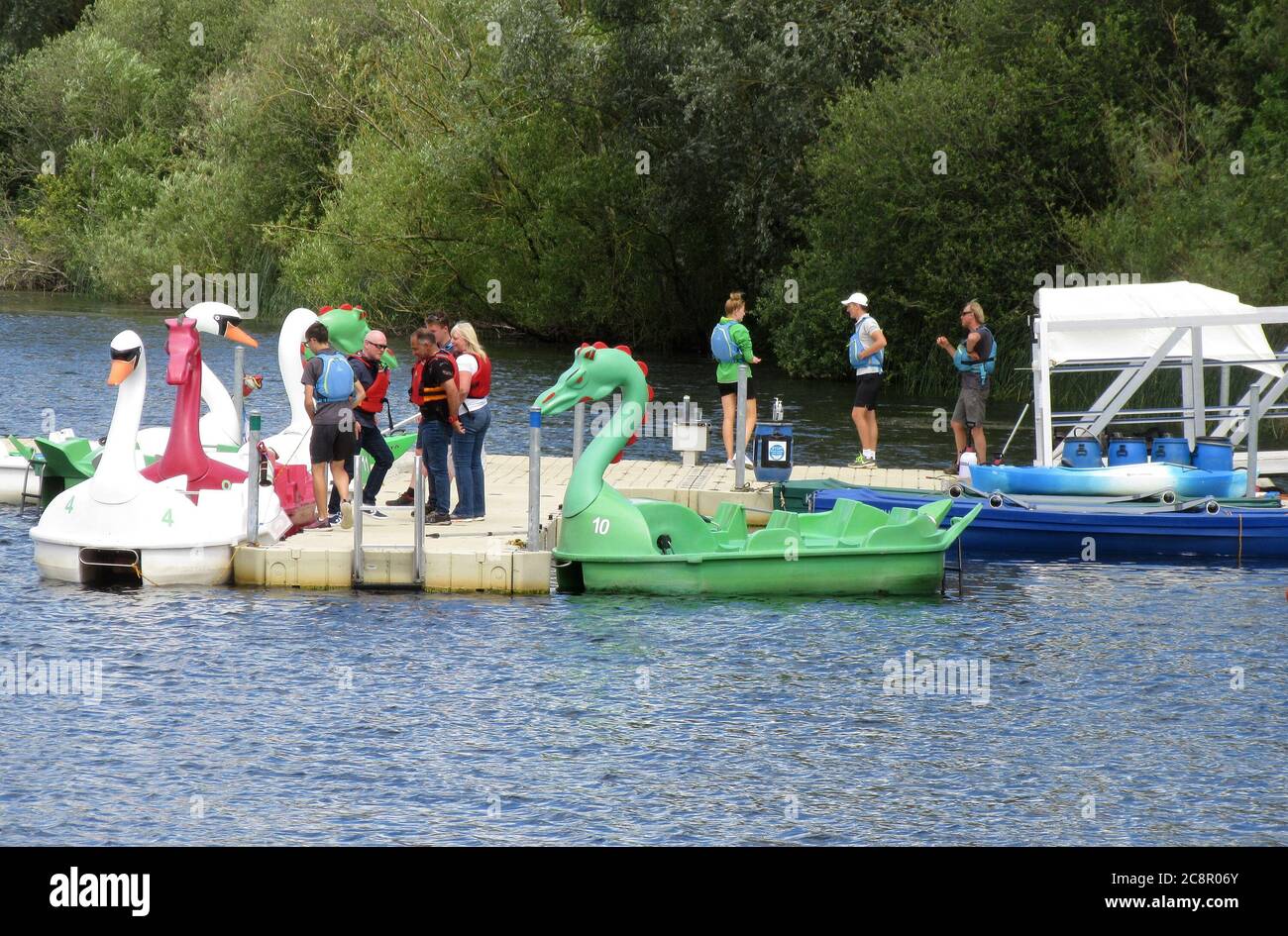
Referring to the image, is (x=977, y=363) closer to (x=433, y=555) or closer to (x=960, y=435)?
(x=960, y=435)

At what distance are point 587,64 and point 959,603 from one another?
87.3 feet

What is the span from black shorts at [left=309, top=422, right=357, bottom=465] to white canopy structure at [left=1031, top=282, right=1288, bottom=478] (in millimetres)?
7171

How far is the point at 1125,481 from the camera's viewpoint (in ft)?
58.1

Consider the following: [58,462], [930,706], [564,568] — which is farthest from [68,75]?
[930,706]

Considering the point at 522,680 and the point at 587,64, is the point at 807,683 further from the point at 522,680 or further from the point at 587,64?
the point at 587,64

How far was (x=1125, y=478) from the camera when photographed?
698 inches

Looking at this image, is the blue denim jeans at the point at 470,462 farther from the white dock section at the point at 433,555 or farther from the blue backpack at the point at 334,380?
the blue backpack at the point at 334,380

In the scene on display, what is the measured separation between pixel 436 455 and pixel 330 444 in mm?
963

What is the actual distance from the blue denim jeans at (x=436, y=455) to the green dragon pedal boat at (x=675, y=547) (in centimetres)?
115

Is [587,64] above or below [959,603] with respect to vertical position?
above

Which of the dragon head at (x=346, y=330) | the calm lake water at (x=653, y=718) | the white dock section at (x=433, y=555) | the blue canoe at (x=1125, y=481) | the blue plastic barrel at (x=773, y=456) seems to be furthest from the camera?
the blue plastic barrel at (x=773, y=456)

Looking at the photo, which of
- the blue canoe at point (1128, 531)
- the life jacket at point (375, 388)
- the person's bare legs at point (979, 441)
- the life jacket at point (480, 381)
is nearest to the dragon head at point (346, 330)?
the life jacket at point (375, 388)

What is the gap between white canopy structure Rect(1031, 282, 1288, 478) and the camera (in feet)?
59.3

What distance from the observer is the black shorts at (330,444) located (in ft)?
51.3
